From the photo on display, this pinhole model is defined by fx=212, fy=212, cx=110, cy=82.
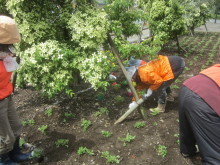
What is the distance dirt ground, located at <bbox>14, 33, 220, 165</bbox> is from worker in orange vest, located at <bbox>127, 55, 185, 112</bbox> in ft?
1.52

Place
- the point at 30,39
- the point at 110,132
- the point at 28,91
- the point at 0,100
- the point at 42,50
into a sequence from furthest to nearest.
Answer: the point at 28,91, the point at 110,132, the point at 30,39, the point at 42,50, the point at 0,100

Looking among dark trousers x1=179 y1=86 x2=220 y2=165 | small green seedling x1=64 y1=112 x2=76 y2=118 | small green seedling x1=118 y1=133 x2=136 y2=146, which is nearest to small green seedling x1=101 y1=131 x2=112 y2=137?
small green seedling x1=118 y1=133 x2=136 y2=146

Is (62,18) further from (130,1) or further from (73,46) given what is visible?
(130,1)

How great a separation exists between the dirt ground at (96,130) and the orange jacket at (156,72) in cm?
74

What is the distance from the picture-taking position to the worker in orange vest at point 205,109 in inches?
84.0

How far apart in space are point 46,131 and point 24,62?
4.29 feet

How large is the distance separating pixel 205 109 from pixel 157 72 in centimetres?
188

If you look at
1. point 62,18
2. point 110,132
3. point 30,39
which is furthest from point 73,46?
point 110,132

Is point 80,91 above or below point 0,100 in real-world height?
below

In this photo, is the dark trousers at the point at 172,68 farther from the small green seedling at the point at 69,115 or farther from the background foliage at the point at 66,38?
the small green seedling at the point at 69,115

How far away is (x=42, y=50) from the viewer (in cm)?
328

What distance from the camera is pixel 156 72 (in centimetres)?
395

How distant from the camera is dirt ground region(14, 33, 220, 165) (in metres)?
3.22

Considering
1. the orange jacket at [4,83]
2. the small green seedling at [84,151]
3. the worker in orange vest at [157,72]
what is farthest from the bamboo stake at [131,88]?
the orange jacket at [4,83]
